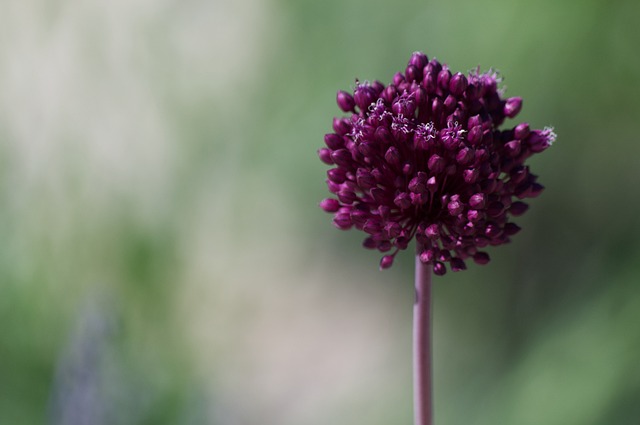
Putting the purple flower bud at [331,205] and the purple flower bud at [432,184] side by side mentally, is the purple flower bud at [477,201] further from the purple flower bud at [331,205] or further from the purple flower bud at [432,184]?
the purple flower bud at [331,205]

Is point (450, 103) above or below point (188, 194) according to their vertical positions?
above

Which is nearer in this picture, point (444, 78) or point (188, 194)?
point (444, 78)

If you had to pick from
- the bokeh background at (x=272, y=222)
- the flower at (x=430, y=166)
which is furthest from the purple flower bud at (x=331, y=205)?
the bokeh background at (x=272, y=222)

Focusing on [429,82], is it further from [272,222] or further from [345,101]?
[272,222]

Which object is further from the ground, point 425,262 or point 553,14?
point 553,14

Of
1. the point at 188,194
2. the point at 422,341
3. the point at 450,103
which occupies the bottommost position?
the point at 422,341

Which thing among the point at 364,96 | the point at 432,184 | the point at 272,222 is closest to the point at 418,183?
the point at 432,184

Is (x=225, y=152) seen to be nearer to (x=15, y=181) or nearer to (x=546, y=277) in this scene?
(x=15, y=181)

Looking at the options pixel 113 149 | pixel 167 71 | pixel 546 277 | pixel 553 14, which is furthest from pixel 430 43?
pixel 113 149
